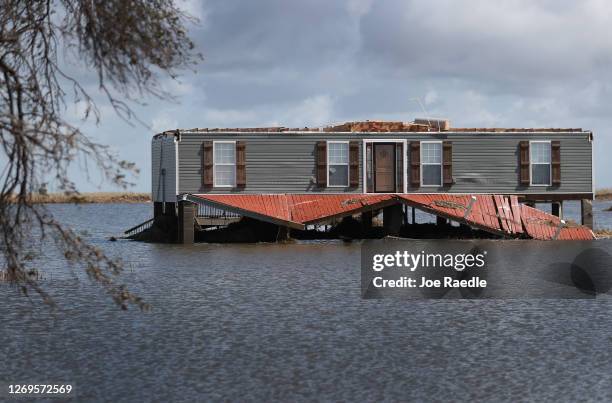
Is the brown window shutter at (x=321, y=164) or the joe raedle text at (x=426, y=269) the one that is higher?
the brown window shutter at (x=321, y=164)

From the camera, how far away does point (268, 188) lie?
41.0 meters

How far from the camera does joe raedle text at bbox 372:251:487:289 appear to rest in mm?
31547

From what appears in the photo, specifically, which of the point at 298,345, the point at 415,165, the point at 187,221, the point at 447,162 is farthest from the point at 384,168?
the point at 298,345

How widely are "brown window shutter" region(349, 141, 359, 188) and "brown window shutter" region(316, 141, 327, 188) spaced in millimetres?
1027

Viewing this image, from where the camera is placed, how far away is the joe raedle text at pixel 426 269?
31.5 metres

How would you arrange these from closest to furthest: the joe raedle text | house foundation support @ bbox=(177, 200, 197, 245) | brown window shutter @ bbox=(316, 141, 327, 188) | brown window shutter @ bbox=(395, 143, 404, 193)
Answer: the joe raedle text → house foundation support @ bbox=(177, 200, 197, 245) → brown window shutter @ bbox=(316, 141, 327, 188) → brown window shutter @ bbox=(395, 143, 404, 193)

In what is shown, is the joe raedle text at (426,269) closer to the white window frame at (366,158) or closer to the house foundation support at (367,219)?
the white window frame at (366,158)

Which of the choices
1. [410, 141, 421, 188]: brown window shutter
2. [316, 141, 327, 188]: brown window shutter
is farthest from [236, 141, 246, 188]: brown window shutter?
[410, 141, 421, 188]: brown window shutter

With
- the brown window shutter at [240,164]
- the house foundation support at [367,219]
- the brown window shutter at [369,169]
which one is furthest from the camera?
the house foundation support at [367,219]

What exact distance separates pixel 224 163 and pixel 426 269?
31.8 feet

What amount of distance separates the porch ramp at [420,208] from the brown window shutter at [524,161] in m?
1.44

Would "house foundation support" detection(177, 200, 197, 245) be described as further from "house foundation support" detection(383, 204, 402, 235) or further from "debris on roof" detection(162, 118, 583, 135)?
"house foundation support" detection(383, 204, 402, 235)

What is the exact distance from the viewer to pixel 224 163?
135 feet

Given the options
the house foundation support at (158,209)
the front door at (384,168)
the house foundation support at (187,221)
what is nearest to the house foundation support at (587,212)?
the front door at (384,168)
